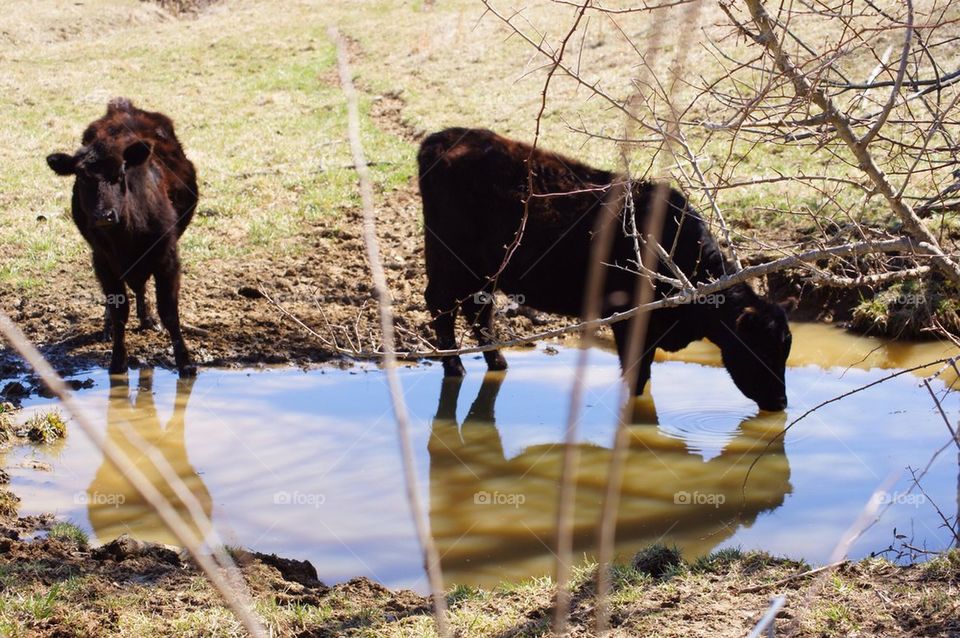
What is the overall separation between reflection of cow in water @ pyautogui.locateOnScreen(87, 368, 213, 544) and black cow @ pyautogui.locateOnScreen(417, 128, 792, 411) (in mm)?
2240

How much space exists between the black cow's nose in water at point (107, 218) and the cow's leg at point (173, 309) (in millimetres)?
689

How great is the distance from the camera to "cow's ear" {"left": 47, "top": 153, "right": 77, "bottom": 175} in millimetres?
7746

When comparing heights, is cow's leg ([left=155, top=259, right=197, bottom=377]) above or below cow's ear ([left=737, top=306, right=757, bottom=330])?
below

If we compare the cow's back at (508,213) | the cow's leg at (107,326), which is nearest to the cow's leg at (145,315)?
the cow's leg at (107,326)

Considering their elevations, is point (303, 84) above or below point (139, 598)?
above

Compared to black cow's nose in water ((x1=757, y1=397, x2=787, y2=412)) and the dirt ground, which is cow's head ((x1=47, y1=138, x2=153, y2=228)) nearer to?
the dirt ground

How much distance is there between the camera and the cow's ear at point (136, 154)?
799cm

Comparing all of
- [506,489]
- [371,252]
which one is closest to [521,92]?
[506,489]

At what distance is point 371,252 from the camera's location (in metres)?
1.20

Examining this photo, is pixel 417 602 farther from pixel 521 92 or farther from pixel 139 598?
pixel 521 92

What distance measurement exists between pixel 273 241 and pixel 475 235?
11.7 feet

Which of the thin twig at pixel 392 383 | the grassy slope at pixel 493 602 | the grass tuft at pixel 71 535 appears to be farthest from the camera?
the grass tuft at pixel 71 535

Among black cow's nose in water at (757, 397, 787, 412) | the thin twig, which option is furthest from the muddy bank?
black cow's nose in water at (757, 397, 787, 412)

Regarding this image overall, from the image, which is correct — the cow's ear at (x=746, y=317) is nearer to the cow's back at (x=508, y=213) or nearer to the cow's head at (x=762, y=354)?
the cow's head at (x=762, y=354)
